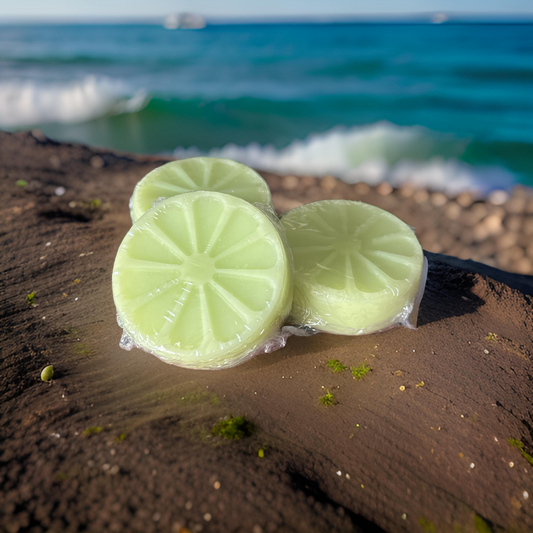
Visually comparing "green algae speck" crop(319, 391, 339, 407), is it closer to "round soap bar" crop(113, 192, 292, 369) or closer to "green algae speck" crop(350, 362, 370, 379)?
"green algae speck" crop(350, 362, 370, 379)

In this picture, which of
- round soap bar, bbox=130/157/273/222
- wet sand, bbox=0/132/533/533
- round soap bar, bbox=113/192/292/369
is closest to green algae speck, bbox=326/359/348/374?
wet sand, bbox=0/132/533/533

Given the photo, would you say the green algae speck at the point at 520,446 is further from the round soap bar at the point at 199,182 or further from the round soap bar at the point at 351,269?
the round soap bar at the point at 199,182

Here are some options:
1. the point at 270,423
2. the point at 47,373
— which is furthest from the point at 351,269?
the point at 47,373

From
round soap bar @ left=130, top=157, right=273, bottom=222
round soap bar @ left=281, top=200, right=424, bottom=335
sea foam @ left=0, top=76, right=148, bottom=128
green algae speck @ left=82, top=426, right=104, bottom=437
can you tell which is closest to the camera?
green algae speck @ left=82, top=426, right=104, bottom=437

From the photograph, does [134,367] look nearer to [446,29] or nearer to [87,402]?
[87,402]

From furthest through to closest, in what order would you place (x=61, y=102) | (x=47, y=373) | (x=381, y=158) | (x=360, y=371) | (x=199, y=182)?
(x=61, y=102) < (x=381, y=158) < (x=199, y=182) < (x=360, y=371) < (x=47, y=373)

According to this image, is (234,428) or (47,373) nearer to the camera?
(234,428)

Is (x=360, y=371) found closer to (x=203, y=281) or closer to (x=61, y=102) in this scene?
(x=203, y=281)
